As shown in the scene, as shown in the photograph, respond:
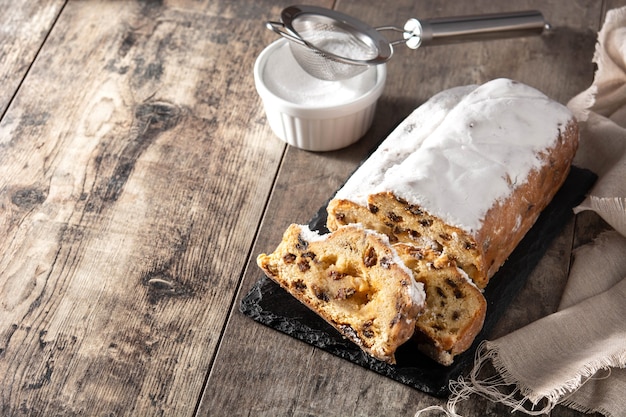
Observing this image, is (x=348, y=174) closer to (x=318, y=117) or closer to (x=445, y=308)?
(x=318, y=117)

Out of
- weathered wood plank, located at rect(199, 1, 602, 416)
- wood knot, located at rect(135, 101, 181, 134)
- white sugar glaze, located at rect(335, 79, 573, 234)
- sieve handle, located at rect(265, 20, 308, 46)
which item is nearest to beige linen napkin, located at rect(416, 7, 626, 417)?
weathered wood plank, located at rect(199, 1, 602, 416)

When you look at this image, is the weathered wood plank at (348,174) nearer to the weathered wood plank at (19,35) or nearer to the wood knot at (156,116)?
the wood knot at (156,116)

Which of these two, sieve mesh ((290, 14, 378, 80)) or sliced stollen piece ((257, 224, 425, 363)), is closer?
sliced stollen piece ((257, 224, 425, 363))

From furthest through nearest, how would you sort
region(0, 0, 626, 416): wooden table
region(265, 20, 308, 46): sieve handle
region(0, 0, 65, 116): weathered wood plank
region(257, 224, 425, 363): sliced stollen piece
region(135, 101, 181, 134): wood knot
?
region(0, 0, 65, 116): weathered wood plank < region(135, 101, 181, 134): wood knot < region(265, 20, 308, 46): sieve handle < region(0, 0, 626, 416): wooden table < region(257, 224, 425, 363): sliced stollen piece

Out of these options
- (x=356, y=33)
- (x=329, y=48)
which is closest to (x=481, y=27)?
(x=356, y=33)

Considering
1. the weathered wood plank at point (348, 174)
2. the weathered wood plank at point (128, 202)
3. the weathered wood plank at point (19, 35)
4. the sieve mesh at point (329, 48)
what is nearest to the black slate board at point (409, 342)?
the weathered wood plank at point (348, 174)

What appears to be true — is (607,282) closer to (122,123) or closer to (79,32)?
(122,123)

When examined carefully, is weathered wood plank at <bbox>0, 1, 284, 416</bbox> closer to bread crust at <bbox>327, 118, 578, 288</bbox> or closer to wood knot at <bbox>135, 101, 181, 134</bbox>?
wood knot at <bbox>135, 101, 181, 134</bbox>
